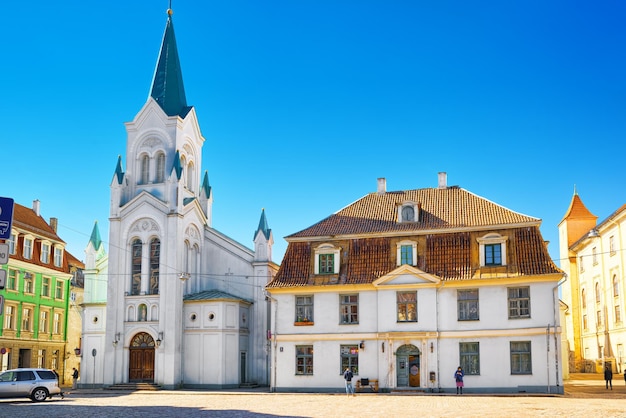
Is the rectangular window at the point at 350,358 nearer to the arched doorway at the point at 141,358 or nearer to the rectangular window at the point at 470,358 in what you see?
the rectangular window at the point at 470,358

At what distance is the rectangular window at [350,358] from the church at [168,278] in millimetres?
9438

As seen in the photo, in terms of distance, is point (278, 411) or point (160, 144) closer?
point (278, 411)

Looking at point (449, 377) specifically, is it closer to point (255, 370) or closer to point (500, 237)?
point (500, 237)

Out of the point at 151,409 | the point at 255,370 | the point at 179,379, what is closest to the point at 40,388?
the point at 151,409

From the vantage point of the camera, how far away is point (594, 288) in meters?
62.7

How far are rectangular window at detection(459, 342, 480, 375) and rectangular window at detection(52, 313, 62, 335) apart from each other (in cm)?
3647

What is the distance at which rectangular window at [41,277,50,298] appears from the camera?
60.1 metres

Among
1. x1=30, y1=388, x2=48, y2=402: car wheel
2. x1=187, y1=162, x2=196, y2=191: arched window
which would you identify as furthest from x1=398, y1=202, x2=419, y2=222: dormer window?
x1=30, y1=388, x2=48, y2=402: car wheel

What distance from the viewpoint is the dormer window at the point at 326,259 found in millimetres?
43219

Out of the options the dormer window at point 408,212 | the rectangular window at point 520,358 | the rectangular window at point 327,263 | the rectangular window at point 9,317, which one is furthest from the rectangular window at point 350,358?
the rectangular window at point 9,317

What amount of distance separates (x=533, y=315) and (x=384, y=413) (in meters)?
16.7

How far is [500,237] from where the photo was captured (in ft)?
132

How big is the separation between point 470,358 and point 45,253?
3739cm

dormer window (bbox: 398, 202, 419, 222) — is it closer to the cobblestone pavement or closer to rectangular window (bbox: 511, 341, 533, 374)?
rectangular window (bbox: 511, 341, 533, 374)
